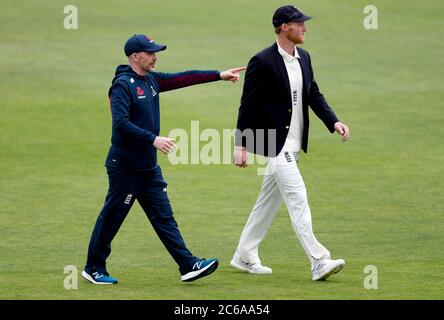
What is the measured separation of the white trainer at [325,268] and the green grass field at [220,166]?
0.13m

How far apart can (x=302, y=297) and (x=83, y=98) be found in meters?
12.6

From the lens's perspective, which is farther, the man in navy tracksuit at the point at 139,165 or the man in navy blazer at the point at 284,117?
the man in navy blazer at the point at 284,117

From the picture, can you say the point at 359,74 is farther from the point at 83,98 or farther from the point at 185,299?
the point at 185,299

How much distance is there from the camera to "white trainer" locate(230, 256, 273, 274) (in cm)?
1122

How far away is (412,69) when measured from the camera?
23.8 meters

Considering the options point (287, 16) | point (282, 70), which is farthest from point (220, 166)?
point (287, 16)

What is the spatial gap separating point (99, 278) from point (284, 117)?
90.2 inches

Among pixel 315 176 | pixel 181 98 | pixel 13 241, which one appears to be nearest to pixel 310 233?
pixel 13 241

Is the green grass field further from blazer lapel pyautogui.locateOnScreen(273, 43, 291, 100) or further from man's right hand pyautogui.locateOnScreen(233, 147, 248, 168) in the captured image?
blazer lapel pyautogui.locateOnScreen(273, 43, 291, 100)

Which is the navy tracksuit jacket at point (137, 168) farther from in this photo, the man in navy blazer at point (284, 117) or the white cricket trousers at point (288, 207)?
the white cricket trousers at point (288, 207)

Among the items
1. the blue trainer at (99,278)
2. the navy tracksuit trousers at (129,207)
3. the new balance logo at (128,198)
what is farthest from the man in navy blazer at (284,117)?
the blue trainer at (99,278)

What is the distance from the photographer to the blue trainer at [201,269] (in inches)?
415

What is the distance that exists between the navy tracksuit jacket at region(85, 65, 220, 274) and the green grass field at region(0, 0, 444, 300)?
398 millimetres

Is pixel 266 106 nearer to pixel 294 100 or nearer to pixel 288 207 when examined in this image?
pixel 294 100
